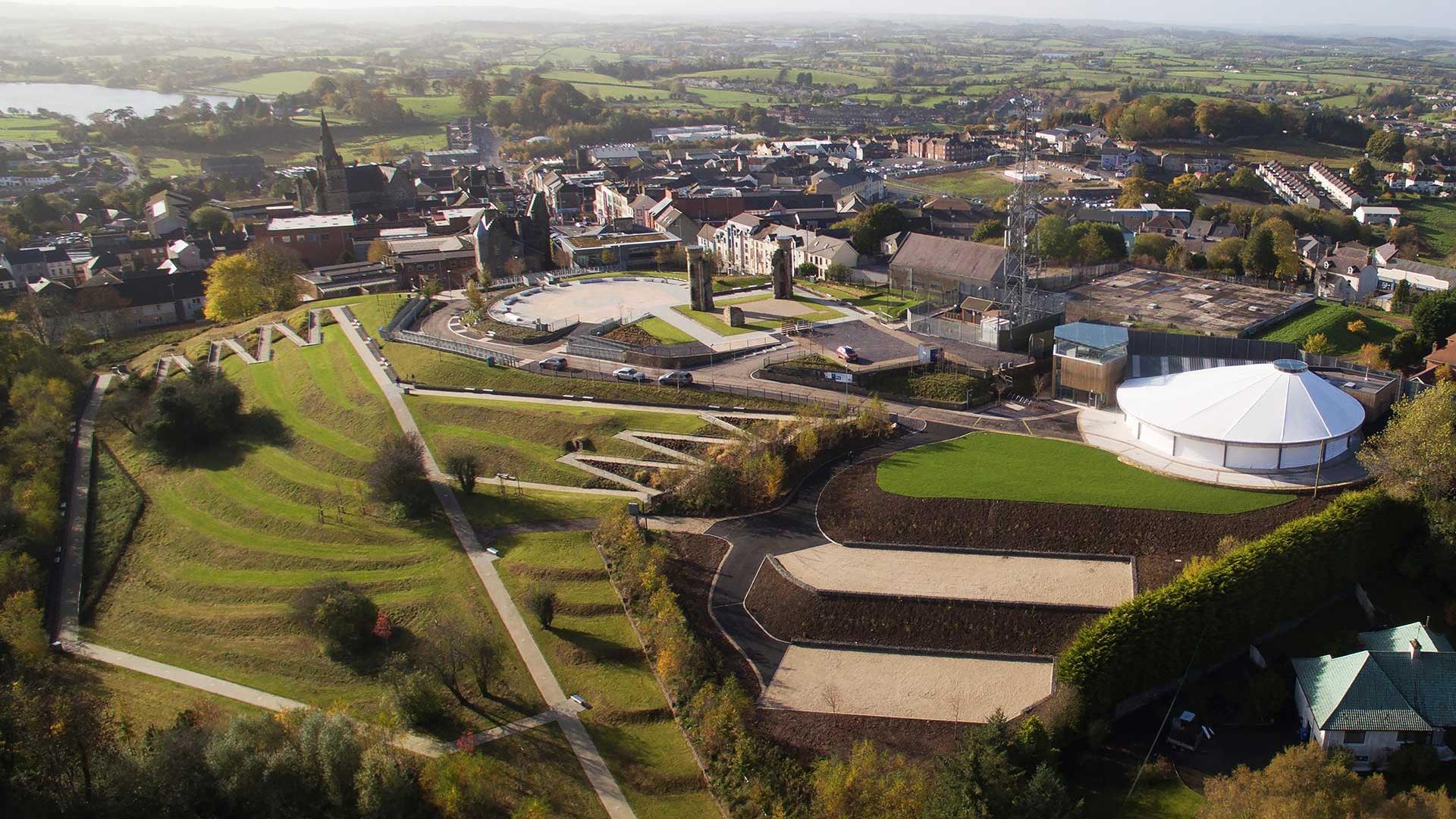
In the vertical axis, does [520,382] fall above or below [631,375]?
below

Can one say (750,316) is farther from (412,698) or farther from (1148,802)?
(1148,802)

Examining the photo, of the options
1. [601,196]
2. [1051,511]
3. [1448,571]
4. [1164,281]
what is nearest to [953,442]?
[1051,511]

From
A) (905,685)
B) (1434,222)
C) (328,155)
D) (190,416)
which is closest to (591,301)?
(190,416)

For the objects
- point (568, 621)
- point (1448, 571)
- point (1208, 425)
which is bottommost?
point (568, 621)

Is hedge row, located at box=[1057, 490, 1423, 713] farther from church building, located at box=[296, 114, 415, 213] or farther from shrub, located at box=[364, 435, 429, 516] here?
church building, located at box=[296, 114, 415, 213]

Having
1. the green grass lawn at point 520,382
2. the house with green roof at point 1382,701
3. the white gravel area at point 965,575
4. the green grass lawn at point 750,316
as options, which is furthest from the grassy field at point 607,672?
the green grass lawn at point 750,316

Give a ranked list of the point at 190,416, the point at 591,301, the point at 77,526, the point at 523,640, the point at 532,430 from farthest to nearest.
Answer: the point at 591,301, the point at 190,416, the point at 532,430, the point at 77,526, the point at 523,640

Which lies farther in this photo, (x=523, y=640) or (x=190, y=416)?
(x=190, y=416)

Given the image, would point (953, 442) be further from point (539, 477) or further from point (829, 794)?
point (829, 794)
